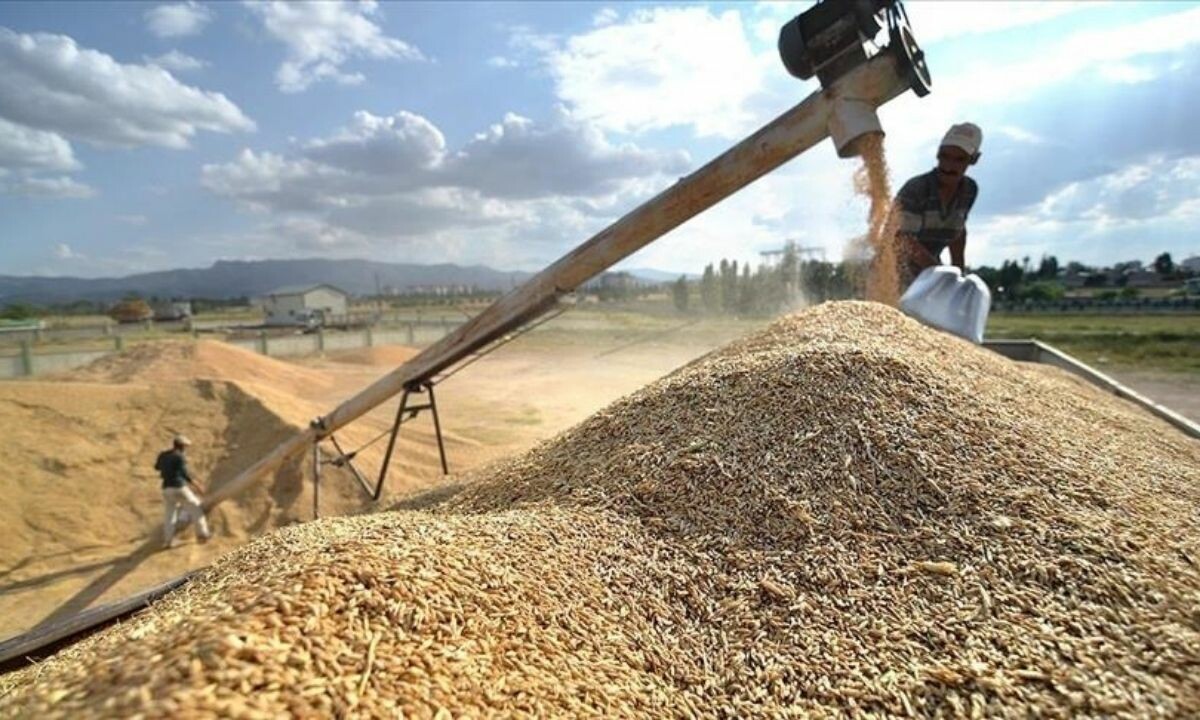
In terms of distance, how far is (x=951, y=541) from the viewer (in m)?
2.04

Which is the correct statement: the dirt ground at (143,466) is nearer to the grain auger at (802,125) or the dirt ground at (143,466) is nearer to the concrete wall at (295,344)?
the grain auger at (802,125)

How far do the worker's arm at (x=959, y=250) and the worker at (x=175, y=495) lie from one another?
8826mm

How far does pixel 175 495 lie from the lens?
7.68m

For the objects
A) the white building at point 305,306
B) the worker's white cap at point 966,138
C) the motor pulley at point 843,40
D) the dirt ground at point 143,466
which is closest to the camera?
the motor pulley at point 843,40

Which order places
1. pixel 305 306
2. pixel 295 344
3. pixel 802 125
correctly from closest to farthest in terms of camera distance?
1. pixel 802 125
2. pixel 295 344
3. pixel 305 306

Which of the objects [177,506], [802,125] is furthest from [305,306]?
[802,125]

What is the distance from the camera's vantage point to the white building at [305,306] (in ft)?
143

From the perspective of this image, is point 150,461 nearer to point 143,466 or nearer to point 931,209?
point 143,466

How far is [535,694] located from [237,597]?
771mm

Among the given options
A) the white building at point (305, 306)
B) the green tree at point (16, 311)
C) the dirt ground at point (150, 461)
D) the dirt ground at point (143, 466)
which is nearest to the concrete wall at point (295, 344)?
the green tree at point (16, 311)

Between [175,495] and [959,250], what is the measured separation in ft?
29.8

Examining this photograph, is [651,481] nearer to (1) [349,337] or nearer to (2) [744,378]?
(2) [744,378]

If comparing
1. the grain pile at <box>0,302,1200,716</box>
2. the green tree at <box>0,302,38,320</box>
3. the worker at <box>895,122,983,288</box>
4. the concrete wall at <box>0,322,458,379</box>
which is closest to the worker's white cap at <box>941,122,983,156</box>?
the worker at <box>895,122,983,288</box>

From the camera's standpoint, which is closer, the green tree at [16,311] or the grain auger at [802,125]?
the grain auger at [802,125]
